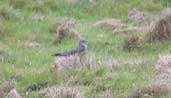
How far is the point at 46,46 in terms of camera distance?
41.9ft

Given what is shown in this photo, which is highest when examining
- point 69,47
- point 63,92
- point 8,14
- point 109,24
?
point 8,14

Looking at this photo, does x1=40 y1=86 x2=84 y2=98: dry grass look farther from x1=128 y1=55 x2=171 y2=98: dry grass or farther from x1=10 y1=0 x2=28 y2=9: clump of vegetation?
x1=10 y1=0 x2=28 y2=9: clump of vegetation

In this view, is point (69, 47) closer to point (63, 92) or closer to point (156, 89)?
point (63, 92)

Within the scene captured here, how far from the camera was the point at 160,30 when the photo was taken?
1273 centimetres

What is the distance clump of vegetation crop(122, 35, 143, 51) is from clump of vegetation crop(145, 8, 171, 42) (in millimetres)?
259

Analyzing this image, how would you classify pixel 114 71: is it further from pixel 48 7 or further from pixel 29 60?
pixel 48 7

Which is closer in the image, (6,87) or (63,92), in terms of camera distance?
(63,92)

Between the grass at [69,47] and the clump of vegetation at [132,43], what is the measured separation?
0.13m

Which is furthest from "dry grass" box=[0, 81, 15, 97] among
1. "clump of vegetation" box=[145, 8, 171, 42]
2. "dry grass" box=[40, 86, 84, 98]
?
"clump of vegetation" box=[145, 8, 171, 42]

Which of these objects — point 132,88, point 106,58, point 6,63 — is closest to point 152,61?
point 106,58

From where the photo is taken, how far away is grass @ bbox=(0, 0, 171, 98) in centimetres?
862

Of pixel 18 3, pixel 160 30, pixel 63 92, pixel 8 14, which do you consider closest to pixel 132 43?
pixel 160 30

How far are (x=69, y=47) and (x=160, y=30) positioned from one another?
207 cm

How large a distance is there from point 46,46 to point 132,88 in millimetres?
4850
